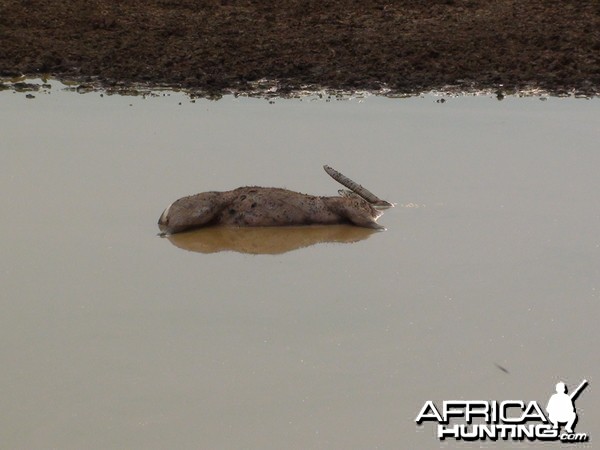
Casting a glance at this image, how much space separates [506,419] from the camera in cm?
968

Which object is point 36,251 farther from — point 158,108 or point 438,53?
point 438,53

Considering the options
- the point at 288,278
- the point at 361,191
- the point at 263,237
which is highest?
the point at 361,191

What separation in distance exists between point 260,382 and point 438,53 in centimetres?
1124

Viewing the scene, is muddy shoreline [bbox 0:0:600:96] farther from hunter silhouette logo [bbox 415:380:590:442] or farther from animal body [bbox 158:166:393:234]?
hunter silhouette logo [bbox 415:380:590:442]

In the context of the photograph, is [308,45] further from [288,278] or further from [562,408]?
[562,408]

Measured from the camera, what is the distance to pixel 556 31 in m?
21.8

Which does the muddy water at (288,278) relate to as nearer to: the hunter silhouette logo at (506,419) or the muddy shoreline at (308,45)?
the hunter silhouette logo at (506,419)

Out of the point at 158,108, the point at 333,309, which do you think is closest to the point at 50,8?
the point at 158,108

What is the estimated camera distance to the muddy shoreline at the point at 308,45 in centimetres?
2003

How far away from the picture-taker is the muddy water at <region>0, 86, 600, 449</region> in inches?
396

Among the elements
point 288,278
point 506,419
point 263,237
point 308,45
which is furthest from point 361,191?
point 308,45

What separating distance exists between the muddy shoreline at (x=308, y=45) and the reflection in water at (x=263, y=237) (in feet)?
19.1

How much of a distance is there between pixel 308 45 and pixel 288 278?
9279 mm

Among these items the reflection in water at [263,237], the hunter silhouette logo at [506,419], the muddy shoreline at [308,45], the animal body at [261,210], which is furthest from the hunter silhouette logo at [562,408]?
the muddy shoreline at [308,45]
